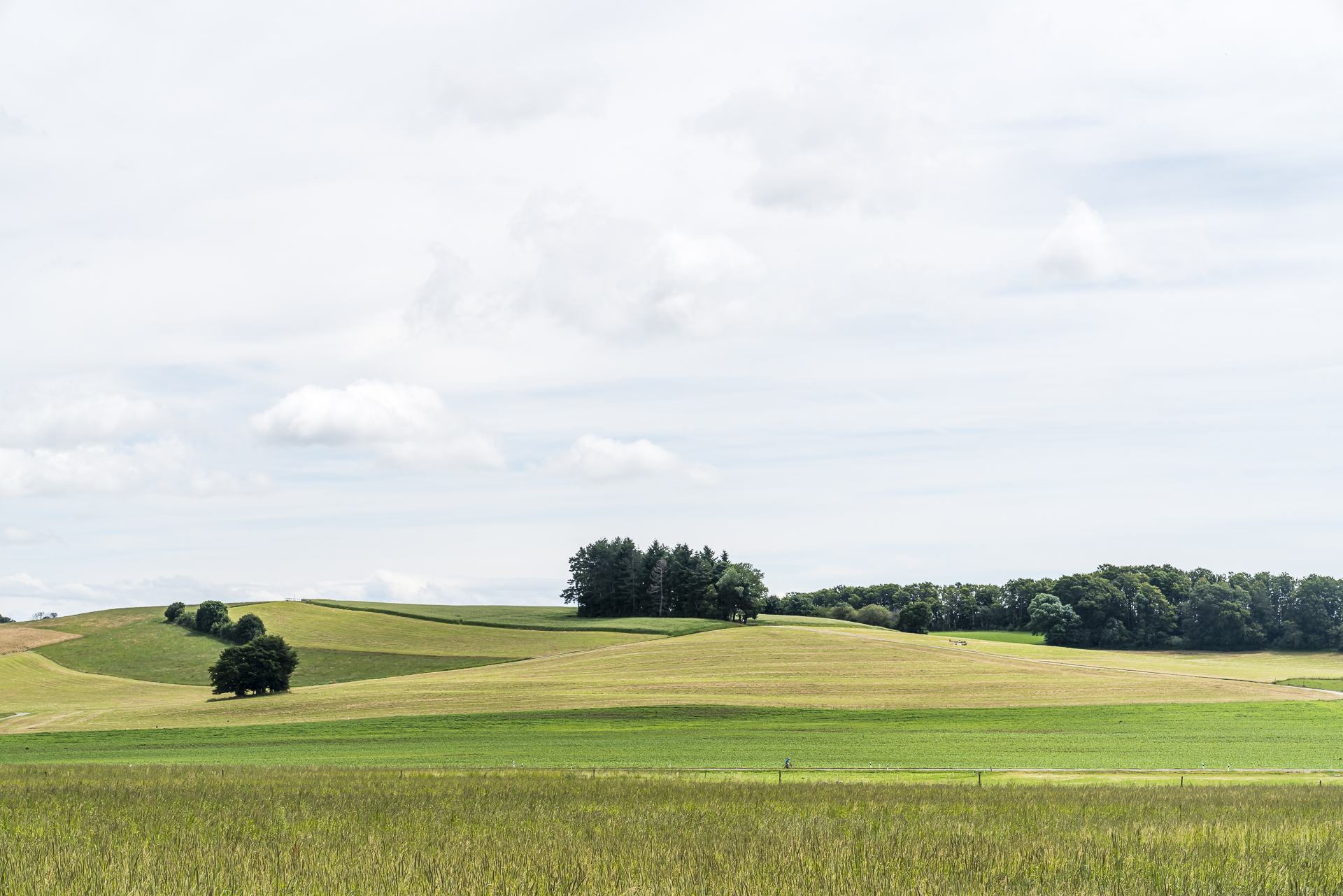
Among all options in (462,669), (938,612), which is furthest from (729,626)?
(938,612)

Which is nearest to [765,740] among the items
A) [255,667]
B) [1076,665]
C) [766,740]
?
[766,740]

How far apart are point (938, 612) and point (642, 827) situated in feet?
549

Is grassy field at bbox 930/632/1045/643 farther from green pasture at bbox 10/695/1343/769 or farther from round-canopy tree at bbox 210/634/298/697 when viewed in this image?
round-canopy tree at bbox 210/634/298/697

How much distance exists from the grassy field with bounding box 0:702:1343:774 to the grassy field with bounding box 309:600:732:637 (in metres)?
56.7

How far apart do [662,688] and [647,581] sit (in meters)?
73.8

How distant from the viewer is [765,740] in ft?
151

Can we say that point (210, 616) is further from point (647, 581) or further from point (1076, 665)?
point (1076, 665)

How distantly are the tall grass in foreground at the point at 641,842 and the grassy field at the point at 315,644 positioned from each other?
76.6 meters

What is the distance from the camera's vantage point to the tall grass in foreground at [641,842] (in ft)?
29.6

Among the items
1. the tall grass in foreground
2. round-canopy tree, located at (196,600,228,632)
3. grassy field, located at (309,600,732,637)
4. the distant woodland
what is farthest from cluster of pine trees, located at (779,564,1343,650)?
the tall grass in foreground

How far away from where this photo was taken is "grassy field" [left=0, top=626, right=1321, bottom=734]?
61.6 meters

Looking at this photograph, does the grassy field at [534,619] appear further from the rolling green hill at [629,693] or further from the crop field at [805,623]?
the crop field at [805,623]

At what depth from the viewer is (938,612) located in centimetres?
17050

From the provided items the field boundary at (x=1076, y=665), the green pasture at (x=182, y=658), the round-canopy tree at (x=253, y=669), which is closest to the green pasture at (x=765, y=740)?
the field boundary at (x=1076, y=665)
